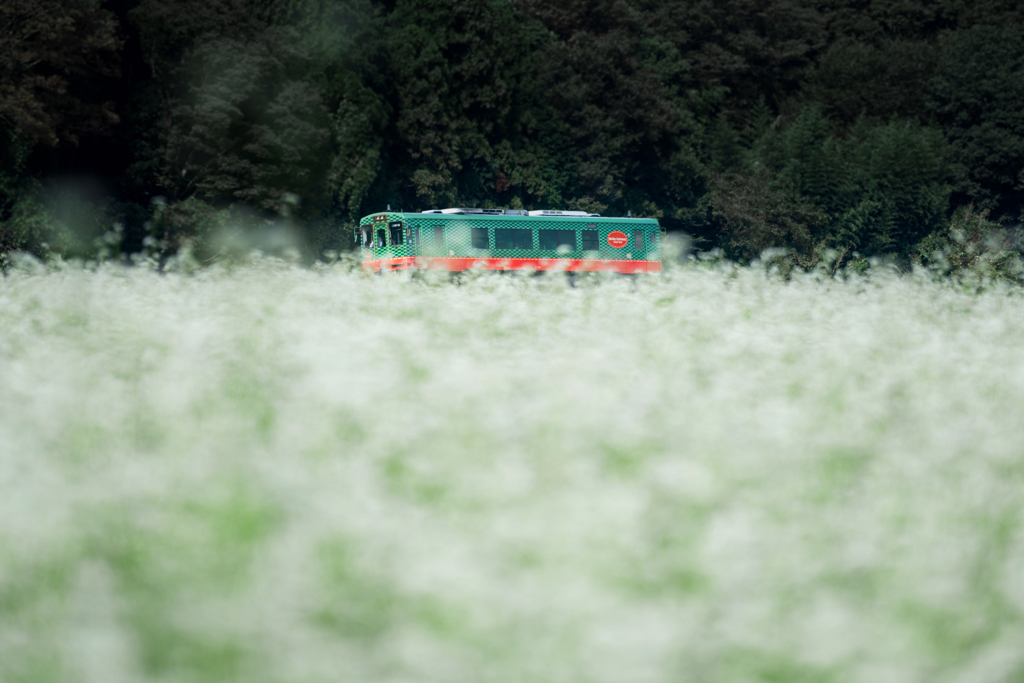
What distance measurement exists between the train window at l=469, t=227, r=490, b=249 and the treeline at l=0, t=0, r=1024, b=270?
7860mm

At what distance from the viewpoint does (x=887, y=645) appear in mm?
3148

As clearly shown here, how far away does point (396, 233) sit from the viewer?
27297mm

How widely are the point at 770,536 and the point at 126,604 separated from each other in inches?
84.3

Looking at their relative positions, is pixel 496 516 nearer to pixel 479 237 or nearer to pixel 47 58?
pixel 479 237

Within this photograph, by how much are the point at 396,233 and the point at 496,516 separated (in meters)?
24.2

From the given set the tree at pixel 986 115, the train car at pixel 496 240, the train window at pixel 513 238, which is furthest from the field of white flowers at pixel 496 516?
the tree at pixel 986 115

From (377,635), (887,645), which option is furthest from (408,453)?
(887,645)

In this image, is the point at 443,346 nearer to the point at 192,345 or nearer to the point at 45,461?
the point at 192,345

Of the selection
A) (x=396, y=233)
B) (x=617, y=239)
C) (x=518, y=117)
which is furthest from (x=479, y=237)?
(x=518, y=117)

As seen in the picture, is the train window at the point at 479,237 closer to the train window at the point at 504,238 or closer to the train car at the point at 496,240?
the train car at the point at 496,240

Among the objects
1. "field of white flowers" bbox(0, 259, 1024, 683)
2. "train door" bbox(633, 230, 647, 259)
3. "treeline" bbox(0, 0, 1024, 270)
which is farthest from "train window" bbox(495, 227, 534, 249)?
"field of white flowers" bbox(0, 259, 1024, 683)

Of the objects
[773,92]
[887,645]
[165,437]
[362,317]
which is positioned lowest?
[887,645]

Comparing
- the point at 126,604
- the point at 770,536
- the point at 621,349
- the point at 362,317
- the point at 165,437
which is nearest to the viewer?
the point at 126,604

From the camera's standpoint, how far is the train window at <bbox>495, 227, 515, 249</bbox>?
27.2 meters
